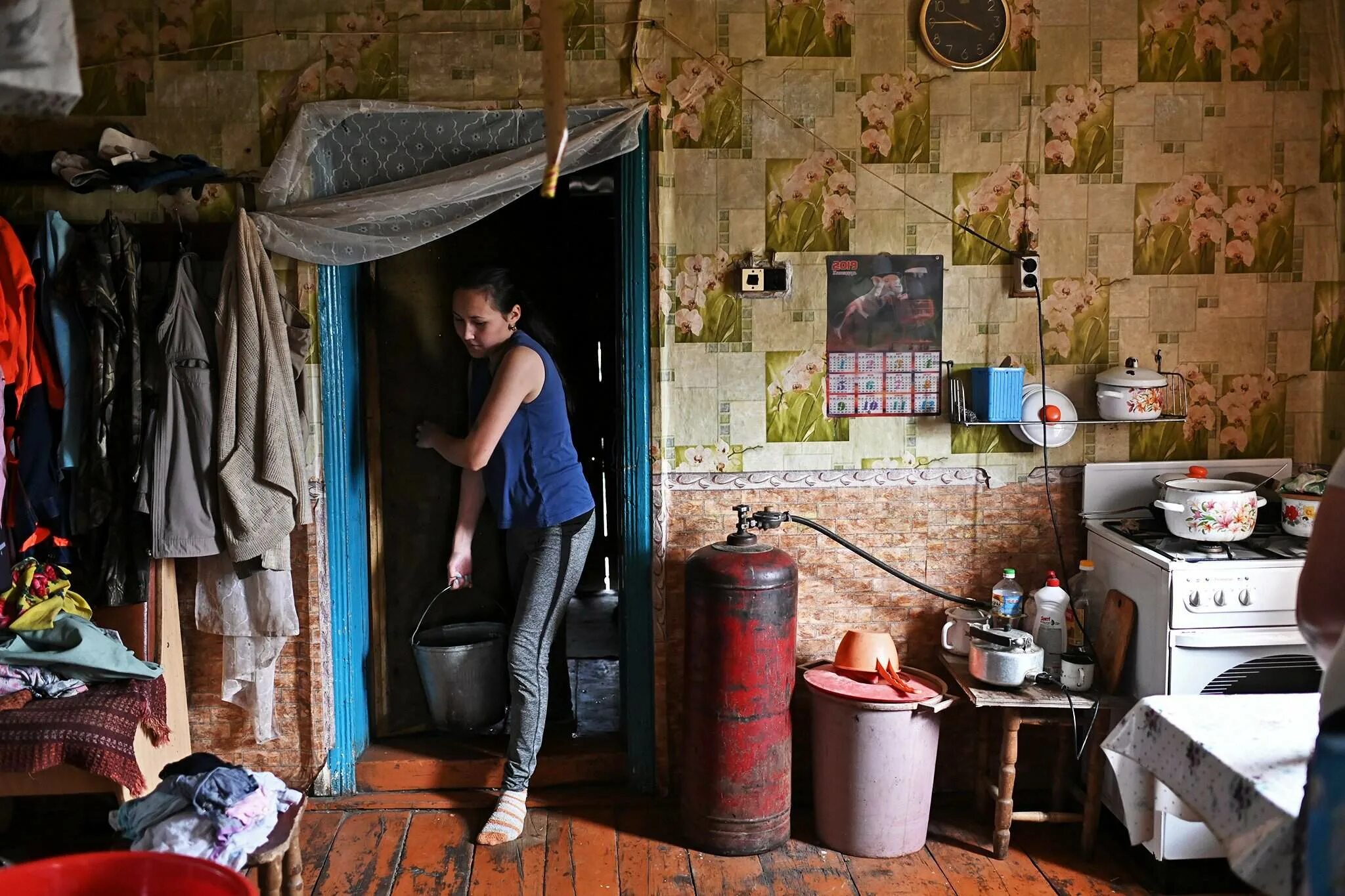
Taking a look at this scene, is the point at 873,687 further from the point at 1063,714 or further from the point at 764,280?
the point at 764,280

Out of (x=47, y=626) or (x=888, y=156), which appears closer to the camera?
(x=47, y=626)

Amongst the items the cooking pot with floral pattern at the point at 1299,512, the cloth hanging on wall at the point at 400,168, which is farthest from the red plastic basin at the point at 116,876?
the cooking pot with floral pattern at the point at 1299,512

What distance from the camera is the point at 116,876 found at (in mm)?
1639

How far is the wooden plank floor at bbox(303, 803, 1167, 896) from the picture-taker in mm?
2799

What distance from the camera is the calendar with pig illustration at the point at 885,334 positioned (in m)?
A: 3.20

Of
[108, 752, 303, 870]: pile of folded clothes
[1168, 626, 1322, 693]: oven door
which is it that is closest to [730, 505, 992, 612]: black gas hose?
[1168, 626, 1322, 693]: oven door

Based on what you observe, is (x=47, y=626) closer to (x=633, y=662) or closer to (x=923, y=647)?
(x=633, y=662)

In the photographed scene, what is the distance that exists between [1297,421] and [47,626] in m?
3.58

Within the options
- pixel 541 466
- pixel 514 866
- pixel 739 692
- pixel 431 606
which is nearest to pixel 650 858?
pixel 514 866

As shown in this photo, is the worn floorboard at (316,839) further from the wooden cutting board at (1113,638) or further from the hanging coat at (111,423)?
the wooden cutting board at (1113,638)

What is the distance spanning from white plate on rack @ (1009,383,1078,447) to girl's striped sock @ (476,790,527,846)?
1.86m

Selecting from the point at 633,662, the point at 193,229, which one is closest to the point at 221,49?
the point at 193,229

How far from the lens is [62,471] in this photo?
2.89 m

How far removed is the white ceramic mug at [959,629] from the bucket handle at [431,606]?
1.56 meters
